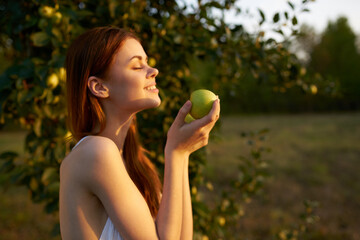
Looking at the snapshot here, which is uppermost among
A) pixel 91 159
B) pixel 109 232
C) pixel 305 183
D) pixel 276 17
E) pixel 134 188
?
pixel 276 17

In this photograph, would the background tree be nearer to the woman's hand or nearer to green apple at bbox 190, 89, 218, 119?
green apple at bbox 190, 89, 218, 119

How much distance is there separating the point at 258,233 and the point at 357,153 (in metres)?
5.30

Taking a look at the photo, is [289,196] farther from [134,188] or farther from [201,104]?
[134,188]

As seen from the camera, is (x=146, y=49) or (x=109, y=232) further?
(x=146, y=49)

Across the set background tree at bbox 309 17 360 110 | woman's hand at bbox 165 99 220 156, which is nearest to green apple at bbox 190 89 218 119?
woman's hand at bbox 165 99 220 156

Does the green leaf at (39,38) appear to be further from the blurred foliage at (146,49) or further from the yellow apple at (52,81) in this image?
the yellow apple at (52,81)

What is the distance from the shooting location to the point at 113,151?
95 cm

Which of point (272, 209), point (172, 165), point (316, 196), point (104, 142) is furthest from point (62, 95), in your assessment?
point (316, 196)

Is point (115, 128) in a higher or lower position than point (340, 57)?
higher

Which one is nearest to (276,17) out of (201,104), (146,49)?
(146,49)

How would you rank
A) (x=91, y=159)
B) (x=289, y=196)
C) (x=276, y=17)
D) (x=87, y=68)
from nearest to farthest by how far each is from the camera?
(x=91, y=159) < (x=87, y=68) < (x=276, y=17) < (x=289, y=196)

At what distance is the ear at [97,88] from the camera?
3.46ft

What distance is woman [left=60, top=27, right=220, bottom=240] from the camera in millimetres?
910

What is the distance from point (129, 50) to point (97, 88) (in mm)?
178
